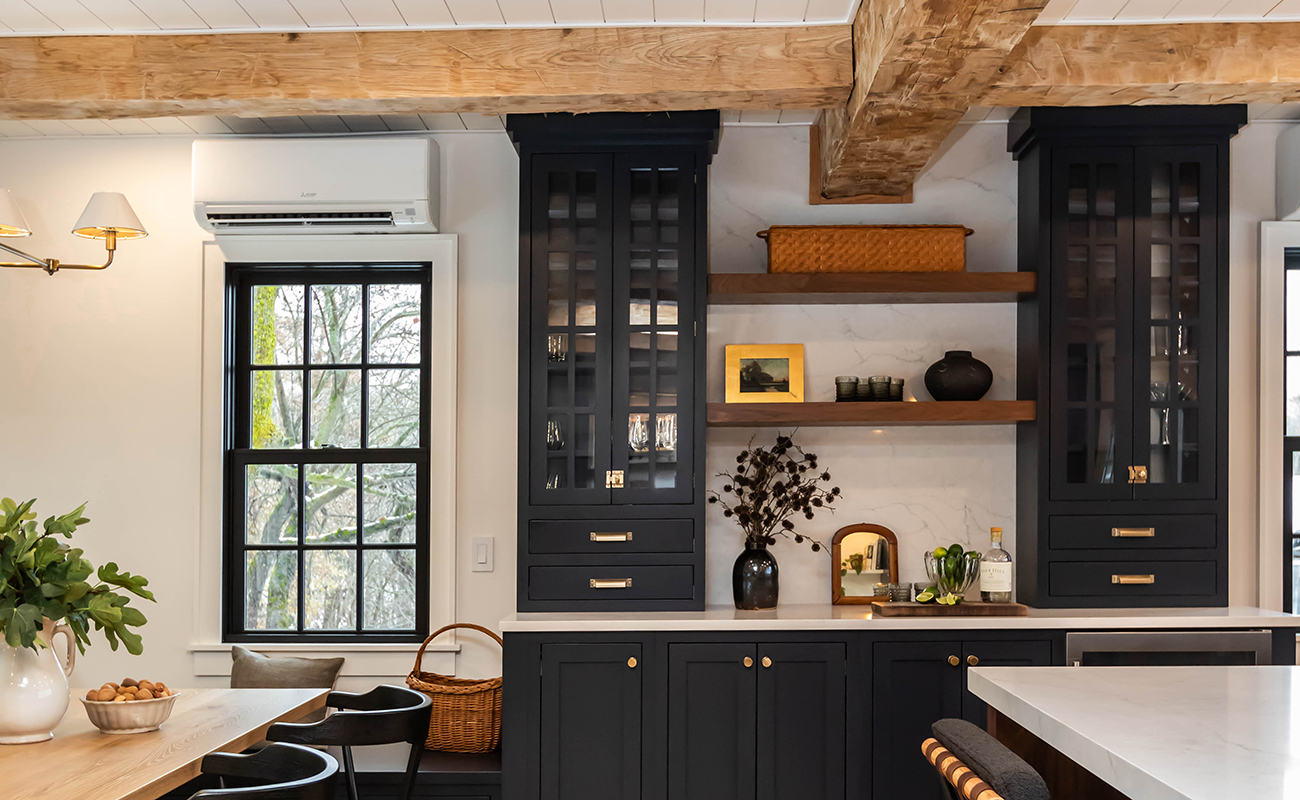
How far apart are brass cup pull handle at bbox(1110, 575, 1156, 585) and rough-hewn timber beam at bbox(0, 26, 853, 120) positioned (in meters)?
1.97

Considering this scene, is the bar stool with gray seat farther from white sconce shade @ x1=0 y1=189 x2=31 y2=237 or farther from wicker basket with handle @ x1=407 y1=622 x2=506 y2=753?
white sconce shade @ x1=0 y1=189 x2=31 y2=237

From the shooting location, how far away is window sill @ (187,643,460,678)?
3.87 m

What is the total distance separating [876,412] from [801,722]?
3.67ft

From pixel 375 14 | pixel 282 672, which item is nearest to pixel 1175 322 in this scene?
pixel 375 14

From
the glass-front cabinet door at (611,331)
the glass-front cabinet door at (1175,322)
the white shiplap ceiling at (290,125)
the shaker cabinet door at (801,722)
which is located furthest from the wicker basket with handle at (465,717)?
the glass-front cabinet door at (1175,322)

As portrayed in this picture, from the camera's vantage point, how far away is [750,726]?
3373mm

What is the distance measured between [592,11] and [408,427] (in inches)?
74.5

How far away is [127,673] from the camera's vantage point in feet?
13.0

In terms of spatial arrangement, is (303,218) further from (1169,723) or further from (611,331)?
(1169,723)

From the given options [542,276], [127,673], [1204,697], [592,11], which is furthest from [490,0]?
[127,673]

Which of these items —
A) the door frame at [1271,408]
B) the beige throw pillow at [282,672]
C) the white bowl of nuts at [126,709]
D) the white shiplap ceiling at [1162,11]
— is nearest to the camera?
the white bowl of nuts at [126,709]

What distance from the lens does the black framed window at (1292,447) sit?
12.8 feet

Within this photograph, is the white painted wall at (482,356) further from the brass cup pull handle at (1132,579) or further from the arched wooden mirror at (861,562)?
the brass cup pull handle at (1132,579)

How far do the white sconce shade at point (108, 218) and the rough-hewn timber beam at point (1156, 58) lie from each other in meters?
2.79
